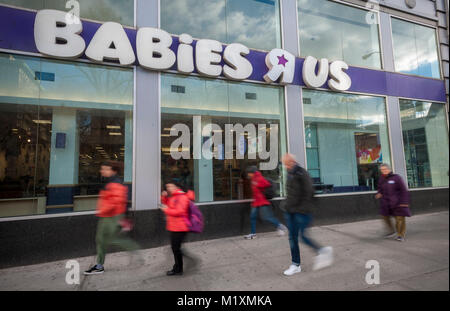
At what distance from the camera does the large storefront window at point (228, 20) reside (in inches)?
269

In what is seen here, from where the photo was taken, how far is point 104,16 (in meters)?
6.16

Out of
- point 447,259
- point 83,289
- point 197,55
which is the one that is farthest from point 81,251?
point 447,259

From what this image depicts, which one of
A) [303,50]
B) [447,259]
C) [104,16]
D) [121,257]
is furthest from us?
[303,50]

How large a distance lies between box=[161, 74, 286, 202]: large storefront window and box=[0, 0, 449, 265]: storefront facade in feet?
0.11

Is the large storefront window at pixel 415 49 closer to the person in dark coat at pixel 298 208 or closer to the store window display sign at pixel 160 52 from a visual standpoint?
the store window display sign at pixel 160 52

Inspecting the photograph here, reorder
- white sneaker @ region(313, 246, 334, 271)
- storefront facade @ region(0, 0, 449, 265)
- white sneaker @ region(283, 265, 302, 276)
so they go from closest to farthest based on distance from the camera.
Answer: white sneaker @ region(283, 265, 302, 276)
white sneaker @ region(313, 246, 334, 271)
storefront facade @ region(0, 0, 449, 265)

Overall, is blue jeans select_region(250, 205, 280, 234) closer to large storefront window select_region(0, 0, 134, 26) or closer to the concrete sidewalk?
the concrete sidewalk

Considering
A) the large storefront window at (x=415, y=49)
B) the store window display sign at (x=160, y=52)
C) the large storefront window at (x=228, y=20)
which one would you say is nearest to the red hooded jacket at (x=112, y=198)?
the store window display sign at (x=160, y=52)

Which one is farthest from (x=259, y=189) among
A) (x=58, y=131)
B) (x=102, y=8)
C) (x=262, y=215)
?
(x=102, y=8)

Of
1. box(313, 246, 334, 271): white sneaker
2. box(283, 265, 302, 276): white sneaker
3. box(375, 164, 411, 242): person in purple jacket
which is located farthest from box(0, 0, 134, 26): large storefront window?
box(375, 164, 411, 242): person in purple jacket

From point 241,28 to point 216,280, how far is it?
6.87 meters

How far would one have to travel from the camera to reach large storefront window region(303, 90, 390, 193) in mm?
8070

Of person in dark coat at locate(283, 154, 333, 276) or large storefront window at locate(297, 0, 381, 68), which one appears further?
large storefront window at locate(297, 0, 381, 68)
